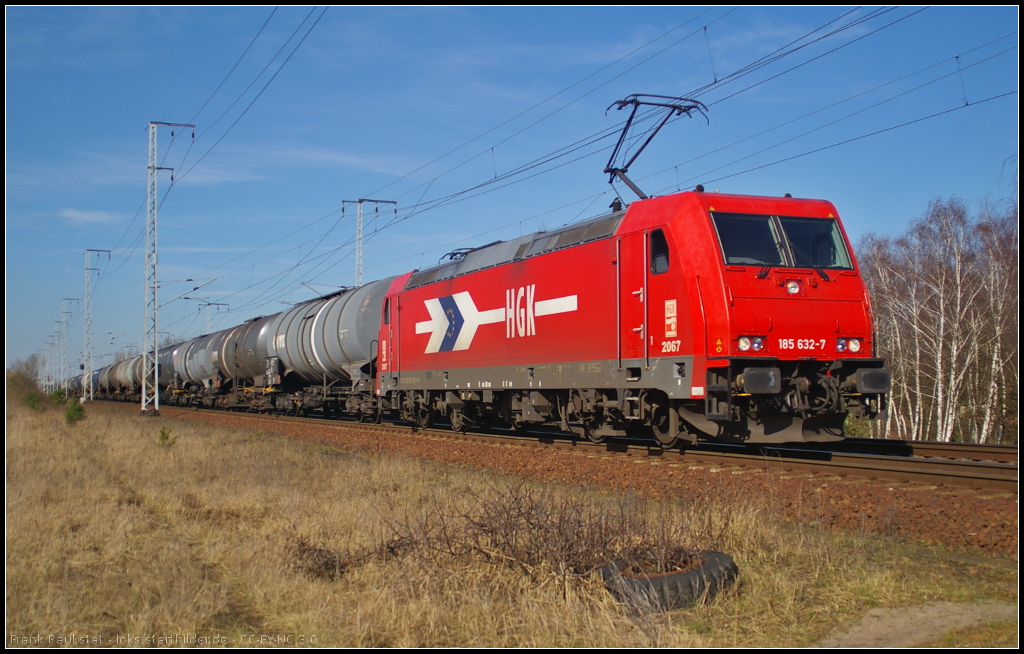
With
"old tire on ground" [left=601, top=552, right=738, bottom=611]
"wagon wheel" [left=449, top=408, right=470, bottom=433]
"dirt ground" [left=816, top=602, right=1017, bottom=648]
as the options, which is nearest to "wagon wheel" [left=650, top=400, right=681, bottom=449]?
"old tire on ground" [left=601, top=552, right=738, bottom=611]

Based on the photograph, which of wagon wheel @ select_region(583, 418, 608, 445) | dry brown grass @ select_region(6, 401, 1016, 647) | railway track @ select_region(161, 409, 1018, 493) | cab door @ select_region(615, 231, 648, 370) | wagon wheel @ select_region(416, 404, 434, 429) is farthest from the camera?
wagon wheel @ select_region(416, 404, 434, 429)

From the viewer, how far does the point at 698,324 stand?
10430 mm

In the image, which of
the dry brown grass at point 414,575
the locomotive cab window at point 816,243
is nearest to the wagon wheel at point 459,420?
the dry brown grass at point 414,575

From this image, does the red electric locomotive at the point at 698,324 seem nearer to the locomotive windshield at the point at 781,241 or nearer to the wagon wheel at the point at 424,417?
the locomotive windshield at the point at 781,241

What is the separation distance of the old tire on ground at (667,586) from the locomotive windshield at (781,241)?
5970 millimetres

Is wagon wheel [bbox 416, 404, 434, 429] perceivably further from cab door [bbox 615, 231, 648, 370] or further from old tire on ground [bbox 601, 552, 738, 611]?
old tire on ground [bbox 601, 552, 738, 611]

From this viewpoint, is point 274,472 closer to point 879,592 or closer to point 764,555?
point 764,555

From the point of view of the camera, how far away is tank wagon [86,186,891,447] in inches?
406

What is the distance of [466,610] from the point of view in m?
5.07

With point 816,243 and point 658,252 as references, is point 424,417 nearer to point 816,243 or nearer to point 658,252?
point 658,252

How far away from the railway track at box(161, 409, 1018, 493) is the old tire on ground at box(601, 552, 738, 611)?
4.96 m

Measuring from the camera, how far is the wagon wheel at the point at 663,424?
1188cm

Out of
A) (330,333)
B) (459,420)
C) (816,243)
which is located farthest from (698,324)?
(330,333)

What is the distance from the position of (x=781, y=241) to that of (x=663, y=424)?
346cm
